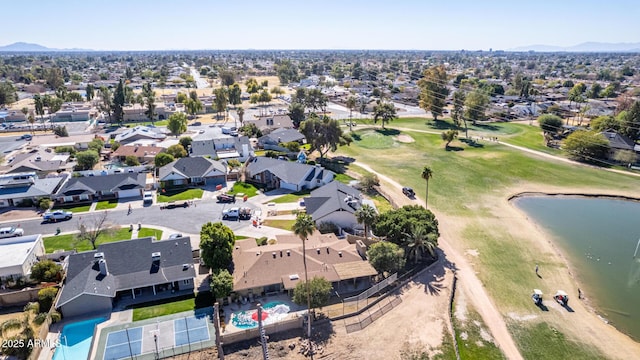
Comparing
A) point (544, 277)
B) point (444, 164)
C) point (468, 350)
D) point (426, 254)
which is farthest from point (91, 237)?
point (444, 164)

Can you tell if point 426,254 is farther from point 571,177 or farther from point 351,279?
point 571,177

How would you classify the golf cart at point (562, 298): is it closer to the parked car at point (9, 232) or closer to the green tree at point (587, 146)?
the green tree at point (587, 146)

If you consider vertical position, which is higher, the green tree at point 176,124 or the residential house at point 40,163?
the green tree at point 176,124

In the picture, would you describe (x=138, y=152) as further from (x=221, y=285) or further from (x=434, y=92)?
(x=434, y=92)

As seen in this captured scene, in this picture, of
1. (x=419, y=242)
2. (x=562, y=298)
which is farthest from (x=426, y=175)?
(x=562, y=298)

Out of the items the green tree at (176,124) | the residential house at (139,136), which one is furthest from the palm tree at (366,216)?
the green tree at (176,124)

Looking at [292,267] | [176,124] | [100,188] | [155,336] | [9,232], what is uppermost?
[176,124]

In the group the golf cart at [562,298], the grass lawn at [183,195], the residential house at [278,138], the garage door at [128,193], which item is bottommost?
the golf cart at [562,298]
